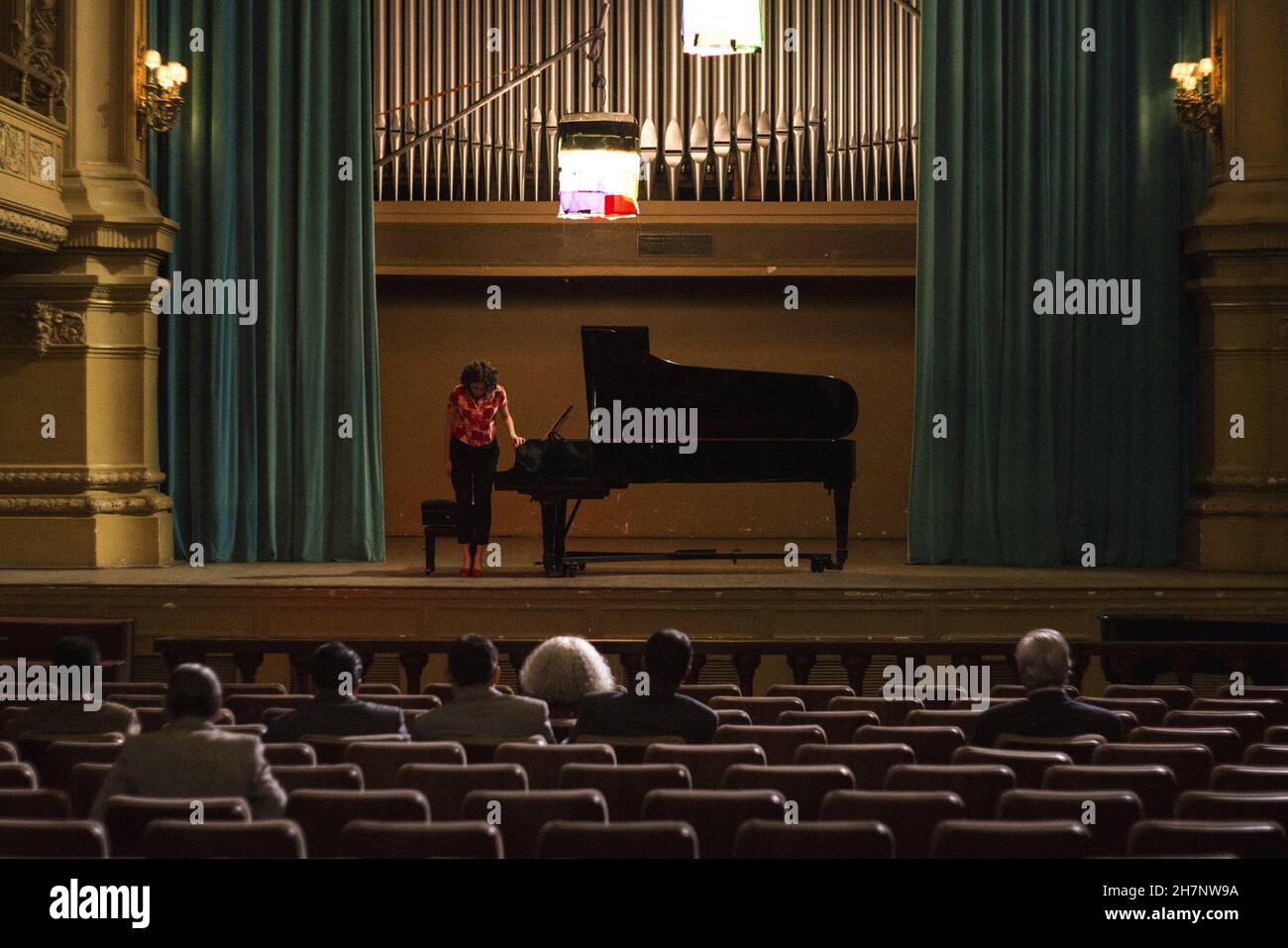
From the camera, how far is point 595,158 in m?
7.53

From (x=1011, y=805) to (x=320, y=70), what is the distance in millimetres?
7956

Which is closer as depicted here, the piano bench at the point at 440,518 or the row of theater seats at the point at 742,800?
the row of theater seats at the point at 742,800

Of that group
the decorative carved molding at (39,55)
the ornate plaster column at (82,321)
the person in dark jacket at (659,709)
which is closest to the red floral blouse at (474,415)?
the ornate plaster column at (82,321)

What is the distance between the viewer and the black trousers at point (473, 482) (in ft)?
26.2

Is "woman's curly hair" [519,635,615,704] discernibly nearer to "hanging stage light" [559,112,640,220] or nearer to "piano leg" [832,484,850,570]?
"hanging stage light" [559,112,640,220]

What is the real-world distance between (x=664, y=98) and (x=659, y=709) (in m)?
7.59

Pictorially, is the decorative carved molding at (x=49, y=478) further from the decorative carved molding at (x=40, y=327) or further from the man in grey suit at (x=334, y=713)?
the man in grey suit at (x=334, y=713)

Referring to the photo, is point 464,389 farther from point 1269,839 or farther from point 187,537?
point 1269,839

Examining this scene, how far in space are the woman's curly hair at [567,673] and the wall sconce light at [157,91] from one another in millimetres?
5956

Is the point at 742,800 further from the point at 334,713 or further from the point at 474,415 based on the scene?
the point at 474,415

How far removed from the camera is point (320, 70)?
9414 millimetres

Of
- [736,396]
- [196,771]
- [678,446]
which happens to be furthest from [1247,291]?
[196,771]

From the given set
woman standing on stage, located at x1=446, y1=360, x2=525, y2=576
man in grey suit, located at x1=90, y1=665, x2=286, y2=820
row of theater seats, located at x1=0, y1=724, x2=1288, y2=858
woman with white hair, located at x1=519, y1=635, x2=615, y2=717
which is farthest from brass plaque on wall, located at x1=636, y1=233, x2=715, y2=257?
man in grey suit, located at x1=90, y1=665, x2=286, y2=820
